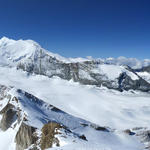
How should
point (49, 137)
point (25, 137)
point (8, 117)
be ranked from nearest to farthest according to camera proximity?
1. point (49, 137)
2. point (25, 137)
3. point (8, 117)

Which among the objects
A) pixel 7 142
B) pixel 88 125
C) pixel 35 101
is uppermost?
pixel 35 101

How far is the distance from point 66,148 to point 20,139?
1758 inches

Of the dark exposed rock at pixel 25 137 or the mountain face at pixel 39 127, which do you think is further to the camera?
the mountain face at pixel 39 127

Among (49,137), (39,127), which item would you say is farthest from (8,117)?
(49,137)

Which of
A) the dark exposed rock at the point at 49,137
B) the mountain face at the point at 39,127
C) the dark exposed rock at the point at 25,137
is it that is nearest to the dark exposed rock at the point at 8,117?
the mountain face at the point at 39,127

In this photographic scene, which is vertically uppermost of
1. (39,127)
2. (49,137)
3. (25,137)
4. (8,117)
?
(49,137)

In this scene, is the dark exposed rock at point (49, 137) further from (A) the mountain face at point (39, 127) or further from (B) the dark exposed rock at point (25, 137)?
(B) the dark exposed rock at point (25, 137)

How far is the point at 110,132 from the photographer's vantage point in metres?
97.9

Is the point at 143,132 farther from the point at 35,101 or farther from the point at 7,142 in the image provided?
the point at 7,142

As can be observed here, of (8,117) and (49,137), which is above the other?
(49,137)

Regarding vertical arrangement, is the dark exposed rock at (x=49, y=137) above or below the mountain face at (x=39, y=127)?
above

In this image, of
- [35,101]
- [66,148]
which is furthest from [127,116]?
[66,148]

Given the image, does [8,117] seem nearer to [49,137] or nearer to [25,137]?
[25,137]

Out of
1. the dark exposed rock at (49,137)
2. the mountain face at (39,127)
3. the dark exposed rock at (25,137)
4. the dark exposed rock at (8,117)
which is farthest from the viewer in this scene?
the dark exposed rock at (8,117)
